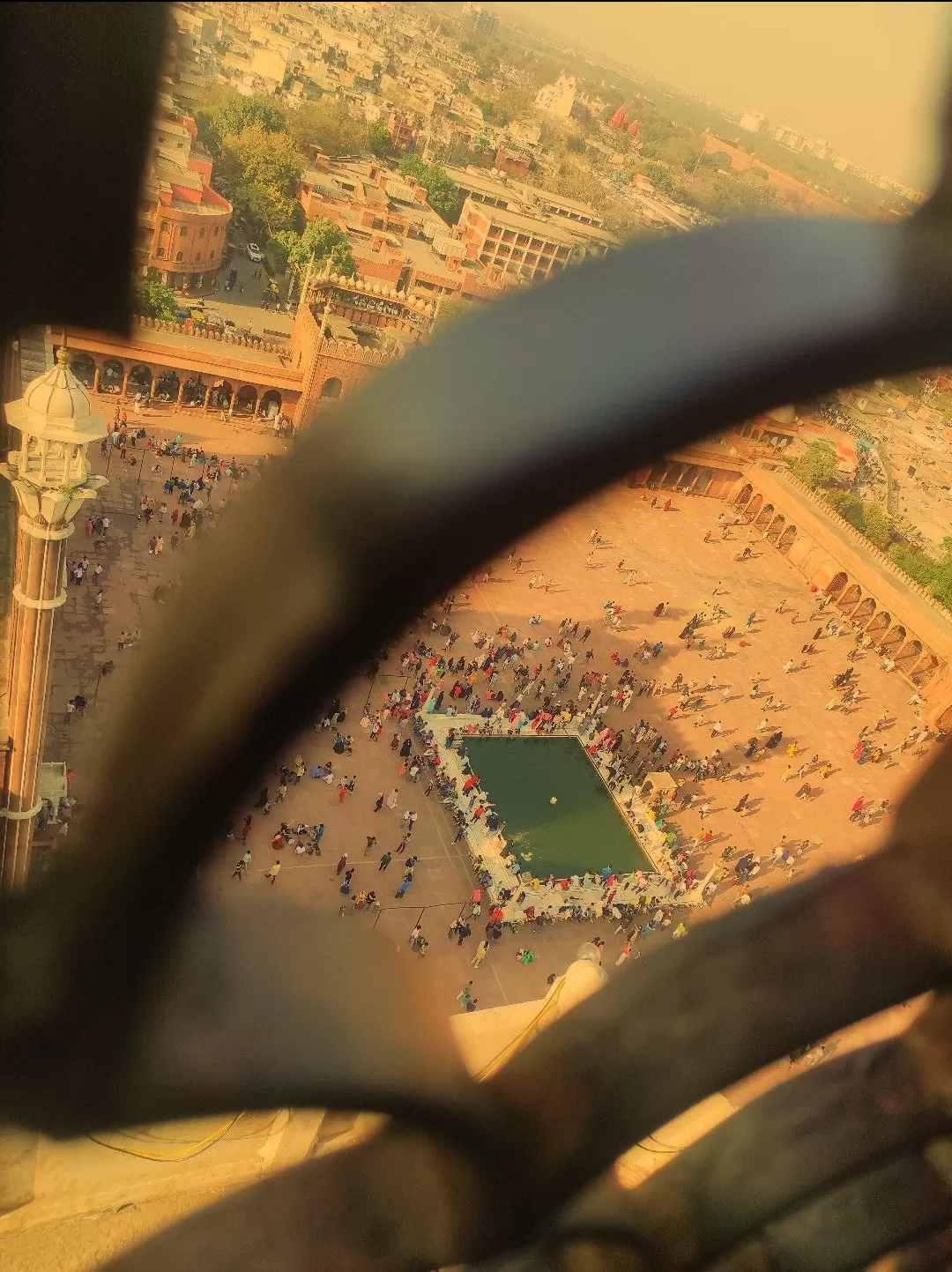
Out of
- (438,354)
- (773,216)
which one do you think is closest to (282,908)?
(438,354)

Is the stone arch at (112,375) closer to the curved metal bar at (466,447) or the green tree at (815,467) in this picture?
the green tree at (815,467)

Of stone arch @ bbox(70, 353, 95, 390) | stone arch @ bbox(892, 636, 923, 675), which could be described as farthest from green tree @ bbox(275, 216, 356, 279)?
stone arch @ bbox(892, 636, 923, 675)

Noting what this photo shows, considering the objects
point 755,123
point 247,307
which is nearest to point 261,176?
point 247,307

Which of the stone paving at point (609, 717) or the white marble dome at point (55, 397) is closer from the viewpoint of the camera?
the white marble dome at point (55, 397)

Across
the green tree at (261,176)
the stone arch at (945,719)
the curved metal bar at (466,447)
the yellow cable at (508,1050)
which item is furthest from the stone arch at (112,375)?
the curved metal bar at (466,447)

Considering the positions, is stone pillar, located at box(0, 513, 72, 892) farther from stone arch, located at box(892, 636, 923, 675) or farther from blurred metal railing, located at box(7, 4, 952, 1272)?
stone arch, located at box(892, 636, 923, 675)

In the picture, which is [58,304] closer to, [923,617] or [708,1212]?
[708,1212]
